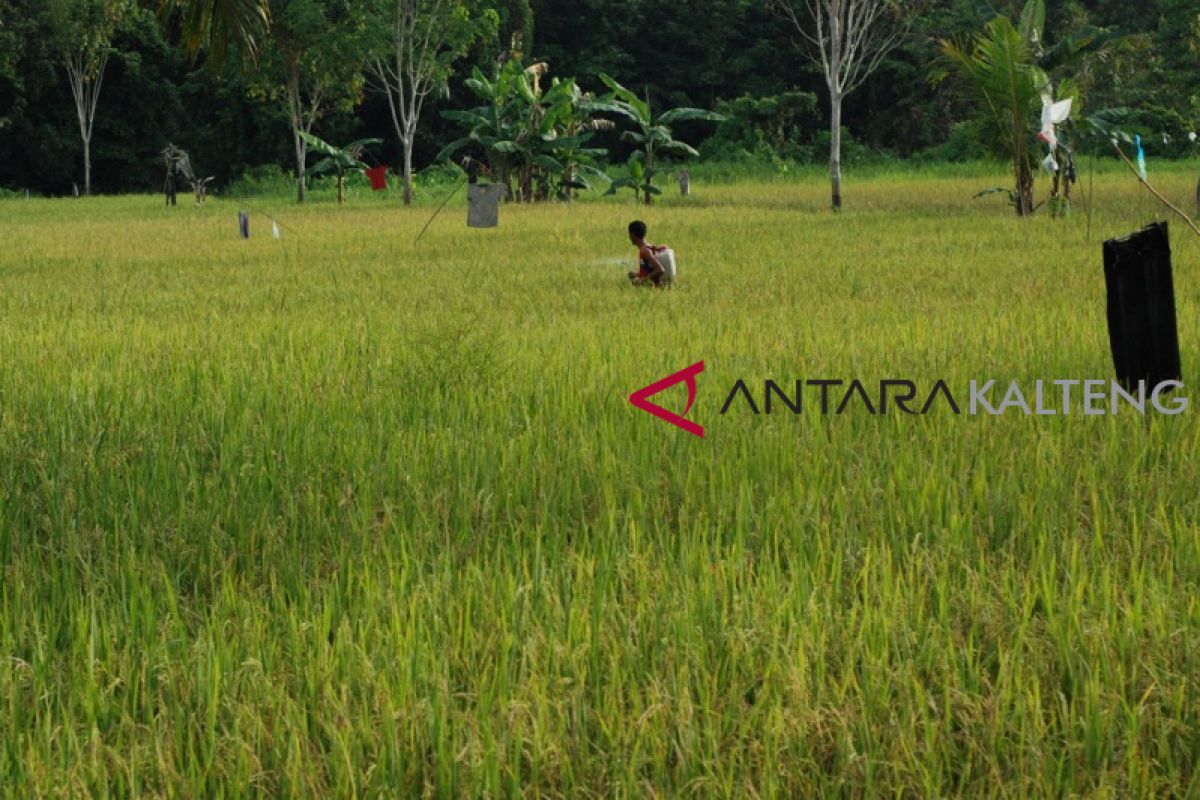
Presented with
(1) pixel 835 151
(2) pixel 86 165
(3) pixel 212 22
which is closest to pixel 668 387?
(3) pixel 212 22

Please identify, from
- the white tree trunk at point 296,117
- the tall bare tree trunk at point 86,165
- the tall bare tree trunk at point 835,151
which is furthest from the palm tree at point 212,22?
the tall bare tree trunk at point 86,165

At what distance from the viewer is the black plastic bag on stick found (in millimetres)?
4953

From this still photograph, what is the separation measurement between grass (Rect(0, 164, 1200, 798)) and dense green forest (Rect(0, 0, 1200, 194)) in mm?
34320

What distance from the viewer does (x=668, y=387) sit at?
6.43 meters

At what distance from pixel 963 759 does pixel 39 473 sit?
3325mm

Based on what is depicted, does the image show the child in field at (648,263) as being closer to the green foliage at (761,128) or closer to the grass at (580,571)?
the grass at (580,571)

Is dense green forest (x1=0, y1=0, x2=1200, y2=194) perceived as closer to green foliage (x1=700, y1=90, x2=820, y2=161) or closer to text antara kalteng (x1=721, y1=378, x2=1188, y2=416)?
green foliage (x1=700, y1=90, x2=820, y2=161)

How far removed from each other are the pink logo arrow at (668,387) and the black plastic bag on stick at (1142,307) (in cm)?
158

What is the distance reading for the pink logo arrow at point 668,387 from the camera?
5.52m

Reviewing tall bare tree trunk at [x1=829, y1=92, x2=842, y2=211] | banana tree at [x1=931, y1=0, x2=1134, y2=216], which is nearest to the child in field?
banana tree at [x1=931, y1=0, x2=1134, y2=216]

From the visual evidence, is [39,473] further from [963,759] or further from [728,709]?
[963,759]

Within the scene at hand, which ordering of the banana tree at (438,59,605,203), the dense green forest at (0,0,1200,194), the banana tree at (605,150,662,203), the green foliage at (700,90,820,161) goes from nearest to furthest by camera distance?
the banana tree at (605,150,662,203)
the banana tree at (438,59,605,203)
the dense green forest at (0,0,1200,194)
the green foliage at (700,90,820,161)

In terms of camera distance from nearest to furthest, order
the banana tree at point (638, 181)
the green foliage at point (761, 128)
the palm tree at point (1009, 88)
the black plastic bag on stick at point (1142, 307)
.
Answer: the black plastic bag on stick at point (1142, 307) → the palm tree at point (1009, 88) → the banana tree at point (638, 181) → the green foliage at point (761, 128)

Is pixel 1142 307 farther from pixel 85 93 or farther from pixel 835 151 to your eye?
pixel 85 93
